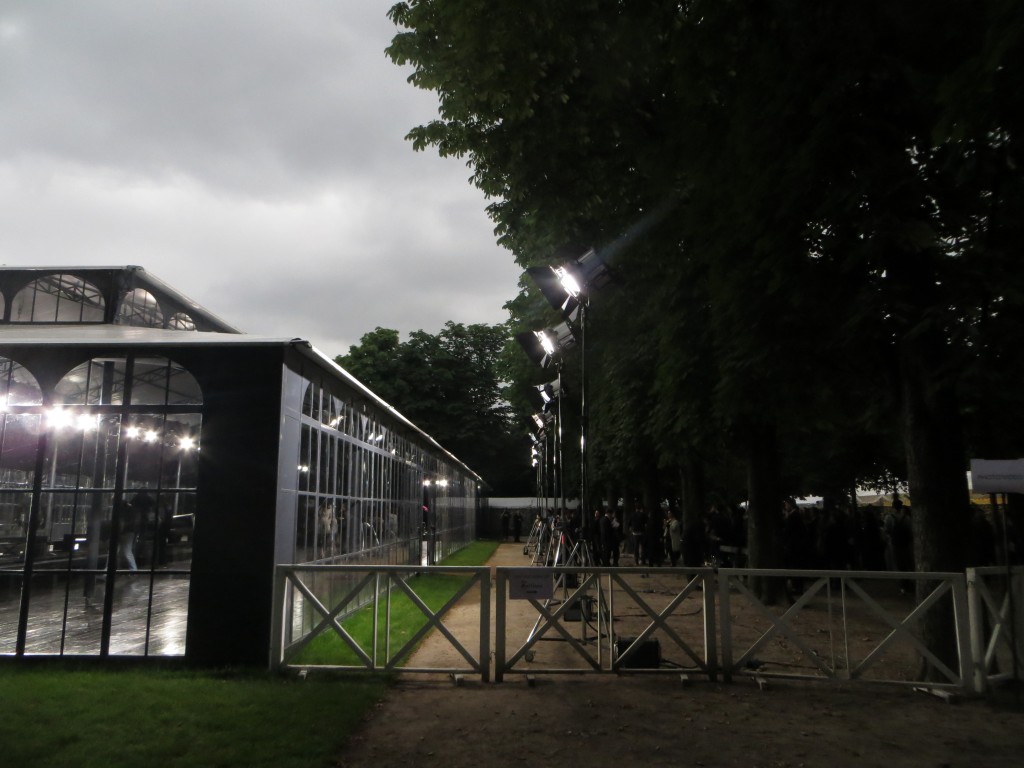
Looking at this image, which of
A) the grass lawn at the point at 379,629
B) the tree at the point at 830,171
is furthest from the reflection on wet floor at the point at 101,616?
the tree at the point at 830,171

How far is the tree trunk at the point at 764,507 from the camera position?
1440cm

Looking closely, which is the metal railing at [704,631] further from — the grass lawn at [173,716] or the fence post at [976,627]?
the grass lawn at [173,716]

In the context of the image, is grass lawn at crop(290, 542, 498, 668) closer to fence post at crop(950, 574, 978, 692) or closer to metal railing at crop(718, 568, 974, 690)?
metal railing at crop(718, 568, 974, 690)

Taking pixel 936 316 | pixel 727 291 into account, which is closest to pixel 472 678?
pixel 727 291

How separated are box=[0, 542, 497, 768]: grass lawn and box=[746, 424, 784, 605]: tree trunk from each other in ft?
27.6

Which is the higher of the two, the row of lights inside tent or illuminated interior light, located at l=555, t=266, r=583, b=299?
illuminated interior light, located at l=555, t=266, r=583, b=299

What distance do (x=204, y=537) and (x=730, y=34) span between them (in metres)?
7.31

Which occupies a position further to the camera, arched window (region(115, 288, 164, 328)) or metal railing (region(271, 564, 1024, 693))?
arched window (region(115, 288, 164, 328))

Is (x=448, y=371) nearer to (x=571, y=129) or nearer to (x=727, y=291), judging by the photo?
(x=571, y=129)

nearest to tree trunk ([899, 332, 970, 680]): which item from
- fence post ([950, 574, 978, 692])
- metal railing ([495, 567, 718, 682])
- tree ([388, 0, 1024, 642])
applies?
tree ([388, 0, 1024, 642])

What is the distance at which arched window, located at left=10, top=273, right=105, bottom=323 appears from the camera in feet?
44.5

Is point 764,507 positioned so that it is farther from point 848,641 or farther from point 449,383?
point 449,383

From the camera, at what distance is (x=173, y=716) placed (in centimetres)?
667

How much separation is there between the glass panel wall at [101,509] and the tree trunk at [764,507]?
377 inches
